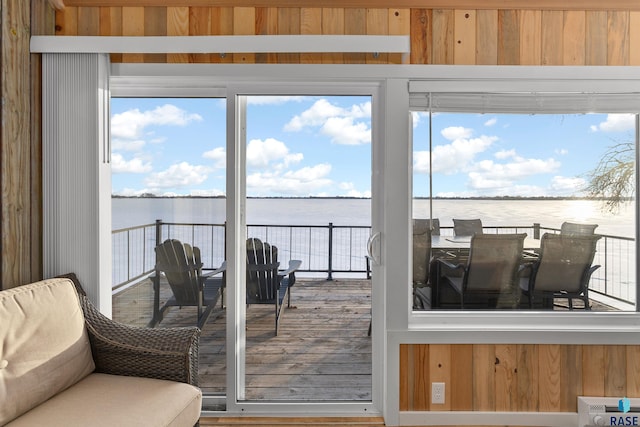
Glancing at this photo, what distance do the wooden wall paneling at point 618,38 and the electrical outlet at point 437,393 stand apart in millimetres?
2077

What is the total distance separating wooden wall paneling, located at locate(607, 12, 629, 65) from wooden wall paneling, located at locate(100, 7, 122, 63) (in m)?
2.77

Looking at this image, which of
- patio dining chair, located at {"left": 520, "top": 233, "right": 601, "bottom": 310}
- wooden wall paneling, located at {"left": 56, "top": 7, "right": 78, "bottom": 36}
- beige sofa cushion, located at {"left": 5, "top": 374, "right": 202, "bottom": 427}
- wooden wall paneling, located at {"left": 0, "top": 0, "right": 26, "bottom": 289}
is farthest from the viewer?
patio dining chair, located at {"left": 520, "top": 233, "right": 601, "bottom": 310}

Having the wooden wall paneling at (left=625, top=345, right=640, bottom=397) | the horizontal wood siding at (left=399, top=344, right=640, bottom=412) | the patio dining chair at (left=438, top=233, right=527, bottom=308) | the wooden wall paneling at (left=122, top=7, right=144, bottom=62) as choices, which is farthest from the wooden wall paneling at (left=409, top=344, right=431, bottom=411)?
the wooden wall paneling at (left=122, top=7, right=144, bottom=62)

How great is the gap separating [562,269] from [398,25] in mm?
1723

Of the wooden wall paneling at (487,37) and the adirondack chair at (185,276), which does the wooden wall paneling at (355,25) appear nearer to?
the wooden wall paneling at (487,37)

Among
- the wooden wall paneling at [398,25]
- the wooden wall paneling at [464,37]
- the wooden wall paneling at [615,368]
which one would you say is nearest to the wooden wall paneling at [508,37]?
the wooden wall paneling at [464,37]

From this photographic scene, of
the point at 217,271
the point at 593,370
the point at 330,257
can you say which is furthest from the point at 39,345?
the point at 593,370

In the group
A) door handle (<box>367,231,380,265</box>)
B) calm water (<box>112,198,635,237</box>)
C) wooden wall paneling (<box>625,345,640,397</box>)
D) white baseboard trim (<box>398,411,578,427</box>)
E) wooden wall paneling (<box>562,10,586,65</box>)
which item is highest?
wooden wall paneling (<box>562,10,586,65</box>)

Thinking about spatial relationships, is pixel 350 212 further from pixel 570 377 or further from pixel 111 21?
pixel 111 21

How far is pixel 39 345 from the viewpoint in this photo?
1625 mm

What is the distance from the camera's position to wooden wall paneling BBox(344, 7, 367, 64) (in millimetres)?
2207

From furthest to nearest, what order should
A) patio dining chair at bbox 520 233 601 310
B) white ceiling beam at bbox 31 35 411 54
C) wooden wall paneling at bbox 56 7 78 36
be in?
patio dining chair at bbox 520 233 601 310 < wooden wall paneling at bbox 56 7 78 36 < white ceiling beam at bbox 31 35 411 54

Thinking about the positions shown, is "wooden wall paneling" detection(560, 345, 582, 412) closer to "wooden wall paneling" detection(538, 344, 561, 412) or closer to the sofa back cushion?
"wooden wall paneling" detection(538, 344, 561, 412)

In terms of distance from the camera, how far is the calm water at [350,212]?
2297 mm
